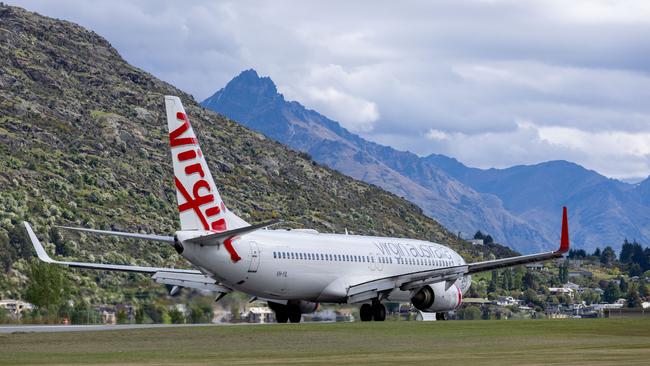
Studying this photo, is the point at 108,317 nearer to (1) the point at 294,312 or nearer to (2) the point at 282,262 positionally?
(1) the point at 294,312

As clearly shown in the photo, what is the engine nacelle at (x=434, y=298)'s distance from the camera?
5991cm

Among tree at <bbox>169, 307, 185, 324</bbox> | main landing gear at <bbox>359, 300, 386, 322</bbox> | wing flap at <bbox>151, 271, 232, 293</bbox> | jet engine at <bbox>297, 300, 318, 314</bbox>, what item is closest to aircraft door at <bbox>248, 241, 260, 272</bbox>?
wing flap at <bbox>151, 271, 232, 293</bbox>

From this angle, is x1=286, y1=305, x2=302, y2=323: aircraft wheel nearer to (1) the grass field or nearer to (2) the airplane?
(2) the airplane

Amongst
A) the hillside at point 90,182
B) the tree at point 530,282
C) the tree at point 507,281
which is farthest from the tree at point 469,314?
the tree at point 530,282

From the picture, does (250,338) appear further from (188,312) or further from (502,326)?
(188,312)

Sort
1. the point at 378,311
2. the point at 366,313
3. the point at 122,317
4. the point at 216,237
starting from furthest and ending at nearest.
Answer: the point at 122,317 < the point at 366,313 < the point at 378,311 < the point at 216,237

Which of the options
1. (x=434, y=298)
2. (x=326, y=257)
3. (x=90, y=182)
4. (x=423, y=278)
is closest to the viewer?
(x=423, y=278)

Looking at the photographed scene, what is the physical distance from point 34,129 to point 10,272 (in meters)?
65.2

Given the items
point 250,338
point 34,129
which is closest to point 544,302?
point 34,129

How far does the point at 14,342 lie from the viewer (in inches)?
1549

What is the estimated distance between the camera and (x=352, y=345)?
38094 mm

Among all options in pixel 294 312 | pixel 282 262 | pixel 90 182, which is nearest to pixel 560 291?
pixel 90 182

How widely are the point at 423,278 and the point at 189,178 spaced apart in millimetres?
12692

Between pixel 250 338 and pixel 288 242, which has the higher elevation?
pixel 288 242
